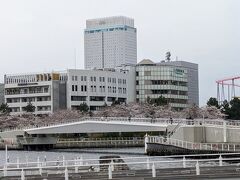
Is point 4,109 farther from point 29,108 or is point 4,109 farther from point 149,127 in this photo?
point 149,127

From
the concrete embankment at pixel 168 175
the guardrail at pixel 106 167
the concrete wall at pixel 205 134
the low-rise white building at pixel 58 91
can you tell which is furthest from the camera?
the low-rise white building at pixel 58 91

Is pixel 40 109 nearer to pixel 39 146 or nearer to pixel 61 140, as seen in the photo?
pixel 61 140

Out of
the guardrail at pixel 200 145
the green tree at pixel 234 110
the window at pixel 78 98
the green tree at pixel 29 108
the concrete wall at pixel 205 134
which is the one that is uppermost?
the window at pixel 78 98

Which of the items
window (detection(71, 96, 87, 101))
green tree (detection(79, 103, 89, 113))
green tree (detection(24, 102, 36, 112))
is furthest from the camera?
window (detection(71, 96, 87, 101))

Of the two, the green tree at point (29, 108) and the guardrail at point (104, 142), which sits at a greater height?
the green tree at point (29, 108)

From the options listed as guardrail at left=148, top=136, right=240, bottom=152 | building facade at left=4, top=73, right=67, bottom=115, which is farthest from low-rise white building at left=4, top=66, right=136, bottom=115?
guardrail at left=148, top=136, right=240, bottom=152

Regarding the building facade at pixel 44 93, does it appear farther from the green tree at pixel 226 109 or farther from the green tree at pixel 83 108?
the green tree at pixel 226 109

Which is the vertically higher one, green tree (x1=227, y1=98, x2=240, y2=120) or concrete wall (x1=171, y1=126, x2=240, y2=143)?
green tree (x1=227, y1=98, x2=240, y2=120)

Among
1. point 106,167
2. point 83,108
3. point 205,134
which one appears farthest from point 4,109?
point 106,167

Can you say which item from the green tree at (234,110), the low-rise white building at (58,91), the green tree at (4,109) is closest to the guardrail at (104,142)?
the green tree at (234,110)

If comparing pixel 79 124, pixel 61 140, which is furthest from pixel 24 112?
pixel 79 124

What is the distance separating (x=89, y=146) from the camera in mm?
144375

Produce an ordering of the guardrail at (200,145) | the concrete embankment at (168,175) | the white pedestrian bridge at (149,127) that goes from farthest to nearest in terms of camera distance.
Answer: the white pedestrian bridge at (149,127), the guardrail at (200,145), the concrete embankment at (168,175)

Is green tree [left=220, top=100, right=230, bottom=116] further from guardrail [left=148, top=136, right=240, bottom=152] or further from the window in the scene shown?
guardrail [left=148, top=136, right=240, bottom=152]
